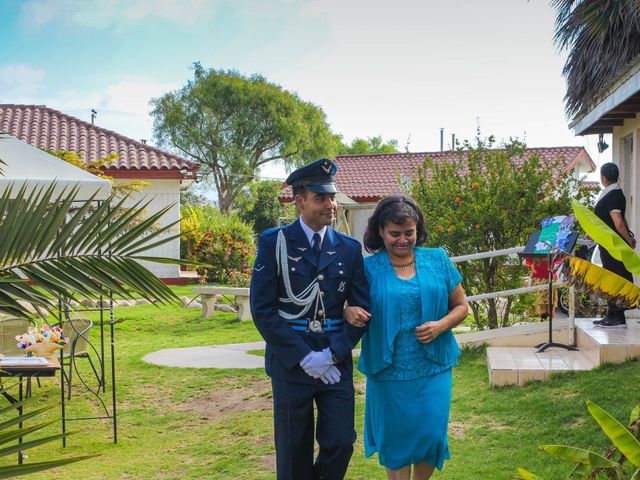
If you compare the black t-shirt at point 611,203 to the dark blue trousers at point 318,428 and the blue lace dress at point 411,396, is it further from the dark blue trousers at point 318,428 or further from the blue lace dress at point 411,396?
the dark blue trousers at point 318,428

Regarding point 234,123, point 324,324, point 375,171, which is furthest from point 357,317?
point 234,123

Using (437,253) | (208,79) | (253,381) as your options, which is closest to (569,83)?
(253,381)

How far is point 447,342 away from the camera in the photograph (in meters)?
4.89

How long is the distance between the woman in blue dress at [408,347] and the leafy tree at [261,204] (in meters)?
42.7

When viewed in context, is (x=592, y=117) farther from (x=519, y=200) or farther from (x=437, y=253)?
(x=437, y=253)

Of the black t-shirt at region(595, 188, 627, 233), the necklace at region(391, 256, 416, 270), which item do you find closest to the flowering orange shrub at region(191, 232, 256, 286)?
the black t-shirt at region(595, 188, 627, 233)

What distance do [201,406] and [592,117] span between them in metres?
6.92

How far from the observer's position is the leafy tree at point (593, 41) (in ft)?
47.0

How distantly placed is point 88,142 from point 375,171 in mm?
14472

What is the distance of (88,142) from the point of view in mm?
27109

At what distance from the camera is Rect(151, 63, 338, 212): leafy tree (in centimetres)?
5372

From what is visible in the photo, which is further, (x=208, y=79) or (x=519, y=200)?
(x=208, y=79)

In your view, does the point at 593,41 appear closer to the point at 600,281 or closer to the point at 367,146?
the point at 600,281

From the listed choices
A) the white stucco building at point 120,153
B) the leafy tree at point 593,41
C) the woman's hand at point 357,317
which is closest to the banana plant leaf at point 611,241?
the woman's hand at point 357,317
